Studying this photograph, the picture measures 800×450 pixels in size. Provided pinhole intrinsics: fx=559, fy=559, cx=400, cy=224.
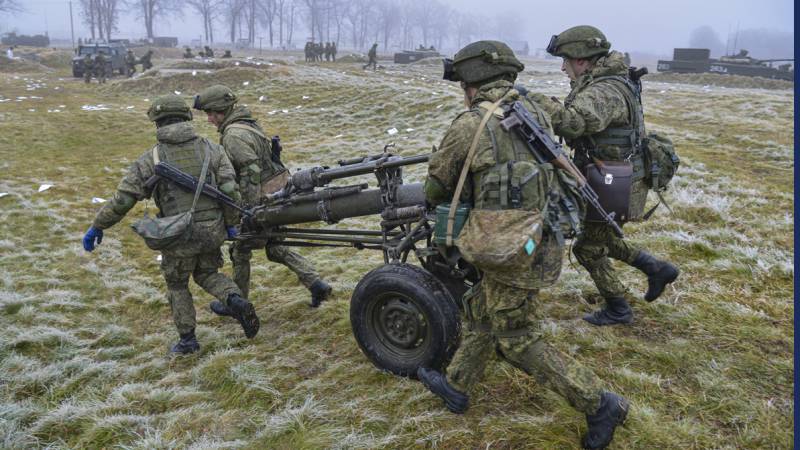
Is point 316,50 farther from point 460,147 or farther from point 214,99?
point 460,147

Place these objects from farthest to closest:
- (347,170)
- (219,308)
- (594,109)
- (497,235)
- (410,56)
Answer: (410,56)
(219,308)
(347,170)
(594,109)
(497,235)

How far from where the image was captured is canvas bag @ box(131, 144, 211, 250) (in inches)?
171

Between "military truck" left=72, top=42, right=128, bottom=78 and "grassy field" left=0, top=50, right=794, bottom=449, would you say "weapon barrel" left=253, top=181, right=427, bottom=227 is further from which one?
"military truck" left=72, top=42, right=128, bottom=78

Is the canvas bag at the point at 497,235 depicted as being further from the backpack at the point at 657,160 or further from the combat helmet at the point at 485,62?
the backpack at the point at 657,160

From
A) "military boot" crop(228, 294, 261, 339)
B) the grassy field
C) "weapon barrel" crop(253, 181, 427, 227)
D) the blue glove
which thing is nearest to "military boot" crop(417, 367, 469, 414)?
the grassy field

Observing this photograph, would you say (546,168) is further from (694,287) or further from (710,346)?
(694,287)

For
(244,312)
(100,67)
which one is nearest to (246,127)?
(244,312)

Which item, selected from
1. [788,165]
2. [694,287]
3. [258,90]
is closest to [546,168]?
[694,287]

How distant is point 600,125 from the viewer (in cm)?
411

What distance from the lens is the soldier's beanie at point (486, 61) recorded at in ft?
10.5

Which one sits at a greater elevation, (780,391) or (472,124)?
(472,124)

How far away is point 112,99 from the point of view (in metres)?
23.2

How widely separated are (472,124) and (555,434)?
189 cm

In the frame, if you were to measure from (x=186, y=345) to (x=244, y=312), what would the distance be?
658 millimetres
